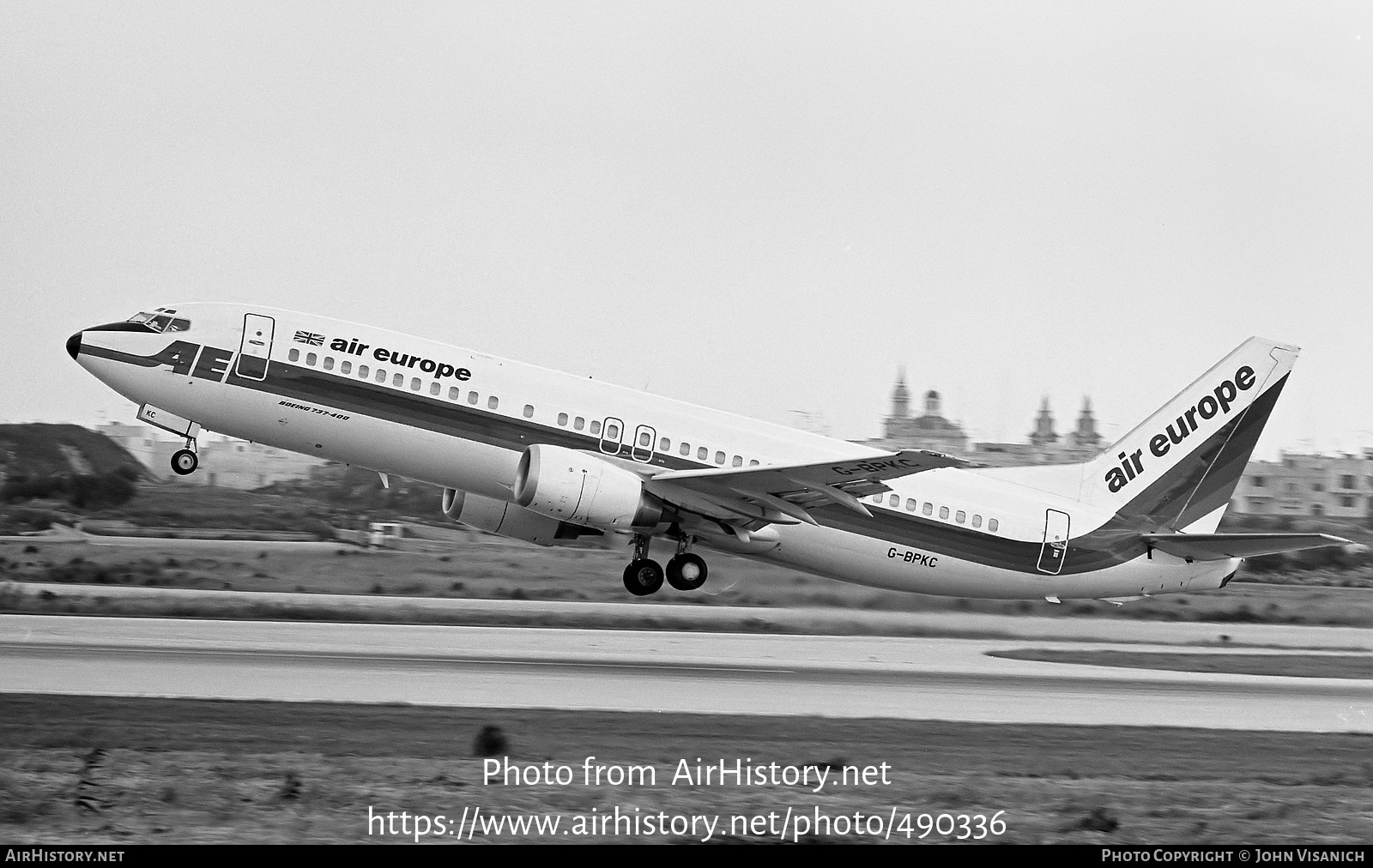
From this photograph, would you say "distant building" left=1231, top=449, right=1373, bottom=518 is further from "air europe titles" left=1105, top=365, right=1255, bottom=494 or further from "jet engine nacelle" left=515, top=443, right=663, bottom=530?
"jet engine nacelle" left=515, top=443, right=663, bottom=530

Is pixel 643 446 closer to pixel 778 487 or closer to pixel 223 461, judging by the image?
pixel 778 487

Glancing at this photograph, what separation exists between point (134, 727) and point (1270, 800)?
16366mm

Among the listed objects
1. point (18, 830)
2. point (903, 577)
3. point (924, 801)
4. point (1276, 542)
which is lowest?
point (18, 830)

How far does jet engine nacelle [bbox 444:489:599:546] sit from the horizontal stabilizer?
12.6 m

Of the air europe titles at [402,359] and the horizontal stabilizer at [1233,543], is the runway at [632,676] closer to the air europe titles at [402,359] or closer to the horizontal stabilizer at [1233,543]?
the horizontal stabilizer at [1233,543]

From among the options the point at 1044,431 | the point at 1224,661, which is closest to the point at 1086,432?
the point at 1044,431

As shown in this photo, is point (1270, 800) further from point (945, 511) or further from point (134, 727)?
point (134, 727)

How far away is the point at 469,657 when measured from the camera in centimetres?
2822

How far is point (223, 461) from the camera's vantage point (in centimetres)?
6081

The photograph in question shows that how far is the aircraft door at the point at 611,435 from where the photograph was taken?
25.7 m

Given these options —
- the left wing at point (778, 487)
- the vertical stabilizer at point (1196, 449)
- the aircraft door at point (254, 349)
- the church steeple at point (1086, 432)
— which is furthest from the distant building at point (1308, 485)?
the aircraft door at point (254, 349)

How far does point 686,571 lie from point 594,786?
956 centimetres

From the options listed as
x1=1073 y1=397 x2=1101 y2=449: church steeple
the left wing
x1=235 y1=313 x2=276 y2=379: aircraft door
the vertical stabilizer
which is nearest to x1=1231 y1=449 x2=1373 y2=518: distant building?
x1=1073 y1=397 x2=1101 y2=449: church steeple
